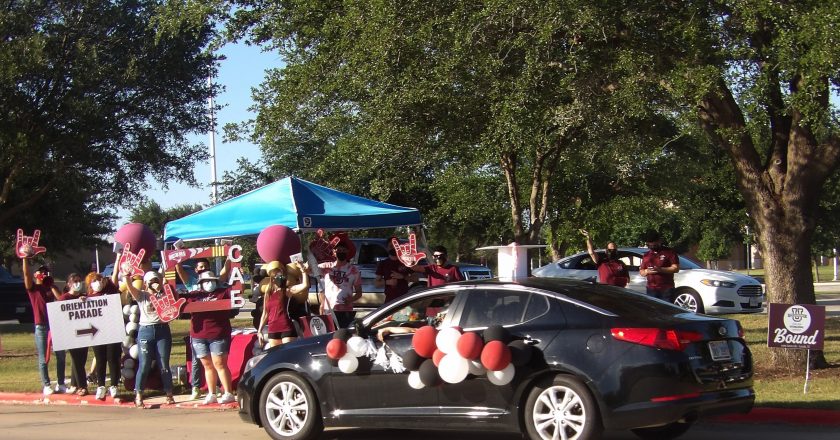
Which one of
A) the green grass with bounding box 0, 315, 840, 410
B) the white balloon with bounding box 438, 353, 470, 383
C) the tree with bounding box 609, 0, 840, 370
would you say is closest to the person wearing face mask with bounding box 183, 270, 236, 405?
the green grass with bounding box 0, 315, 840, 410

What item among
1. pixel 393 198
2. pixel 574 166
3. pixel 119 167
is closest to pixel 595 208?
pixel 574 166

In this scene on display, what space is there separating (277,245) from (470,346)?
4.05 meters

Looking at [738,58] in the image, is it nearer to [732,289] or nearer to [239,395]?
[239,395]

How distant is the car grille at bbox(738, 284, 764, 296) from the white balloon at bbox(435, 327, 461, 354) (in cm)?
1394

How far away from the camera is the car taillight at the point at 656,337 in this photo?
24.7ft

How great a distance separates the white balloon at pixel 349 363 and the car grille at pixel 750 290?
13.9 m

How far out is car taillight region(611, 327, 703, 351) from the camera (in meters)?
7.53

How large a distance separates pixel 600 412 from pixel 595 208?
25.3 meters

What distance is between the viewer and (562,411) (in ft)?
25.4

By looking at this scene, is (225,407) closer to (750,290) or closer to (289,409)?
(289,409)

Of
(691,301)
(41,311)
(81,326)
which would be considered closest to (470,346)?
(81,326)

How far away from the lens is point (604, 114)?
12742mm

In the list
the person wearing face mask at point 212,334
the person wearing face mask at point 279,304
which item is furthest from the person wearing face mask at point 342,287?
the person wearing face mask at point 212,334

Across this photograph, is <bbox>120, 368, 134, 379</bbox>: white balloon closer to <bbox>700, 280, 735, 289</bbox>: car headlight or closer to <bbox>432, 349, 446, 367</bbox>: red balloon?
Result: <bbox>432, 349, 446, 367</bbox>: red balloon
